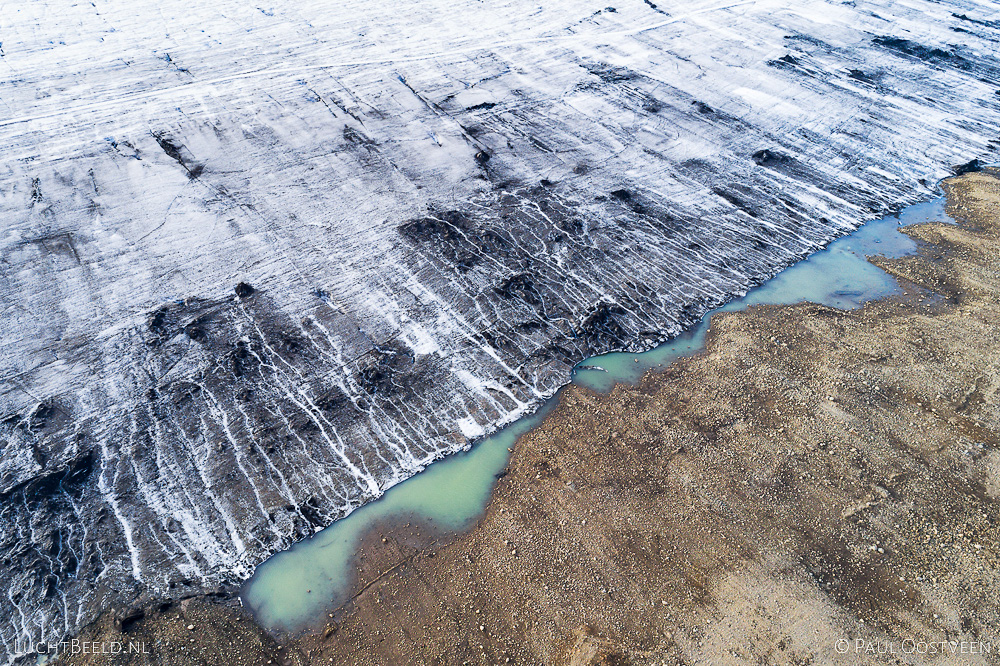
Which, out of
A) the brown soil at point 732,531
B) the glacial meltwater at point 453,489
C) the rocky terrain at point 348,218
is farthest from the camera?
the rocky terrain at point 348,218

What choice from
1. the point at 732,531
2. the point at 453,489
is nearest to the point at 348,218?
the point at 453,489

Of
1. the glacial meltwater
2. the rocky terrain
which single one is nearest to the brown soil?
the glacial meltwater

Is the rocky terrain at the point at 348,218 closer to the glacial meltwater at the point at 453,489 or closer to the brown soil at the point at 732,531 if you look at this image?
the glacial meltwater at the point at 453,489

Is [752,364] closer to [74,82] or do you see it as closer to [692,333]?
[692,333]

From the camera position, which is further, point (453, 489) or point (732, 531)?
point (453, 489)

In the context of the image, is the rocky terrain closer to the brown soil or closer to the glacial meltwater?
the glacial meltwater

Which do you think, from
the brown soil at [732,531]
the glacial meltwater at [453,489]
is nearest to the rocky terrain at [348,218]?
the glacial meltwater at [453,489]

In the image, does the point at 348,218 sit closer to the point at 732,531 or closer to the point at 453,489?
the point at 453,489
